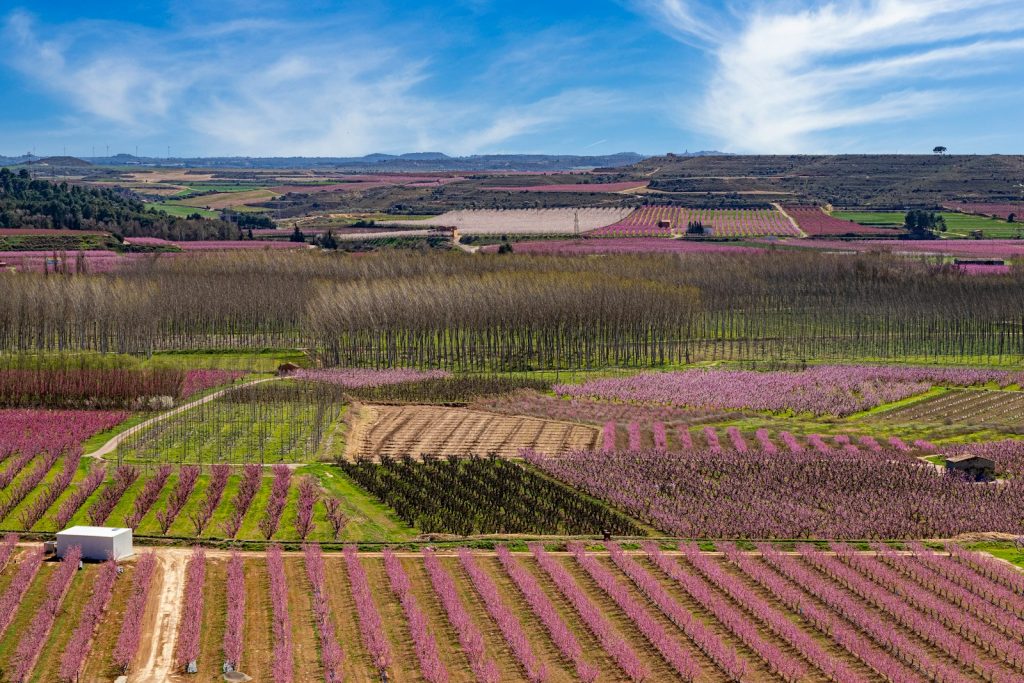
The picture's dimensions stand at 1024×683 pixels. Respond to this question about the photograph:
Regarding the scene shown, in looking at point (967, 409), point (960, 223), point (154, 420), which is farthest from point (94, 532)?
point (960, 223)

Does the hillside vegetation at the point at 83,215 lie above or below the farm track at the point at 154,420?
above

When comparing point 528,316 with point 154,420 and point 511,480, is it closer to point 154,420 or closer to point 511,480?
point 154,420

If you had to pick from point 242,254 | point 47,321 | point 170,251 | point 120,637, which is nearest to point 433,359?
point 47,321

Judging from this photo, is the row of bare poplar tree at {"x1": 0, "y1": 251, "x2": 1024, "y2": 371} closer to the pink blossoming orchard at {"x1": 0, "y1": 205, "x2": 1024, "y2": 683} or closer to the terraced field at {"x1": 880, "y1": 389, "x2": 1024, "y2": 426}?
the pink blossoming orchard at {"x1": 0, "y1": 205, "x2": 1024, "y2": 683}

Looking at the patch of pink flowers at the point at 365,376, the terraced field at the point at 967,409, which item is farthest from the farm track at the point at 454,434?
the terraced field at the point at 967,409

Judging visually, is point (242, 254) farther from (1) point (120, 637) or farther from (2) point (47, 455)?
(1) point (120, 637)

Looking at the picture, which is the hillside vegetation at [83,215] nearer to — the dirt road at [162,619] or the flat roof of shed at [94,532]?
the flat roof of shed at [94,532]

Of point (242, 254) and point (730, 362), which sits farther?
point (242, 254)
